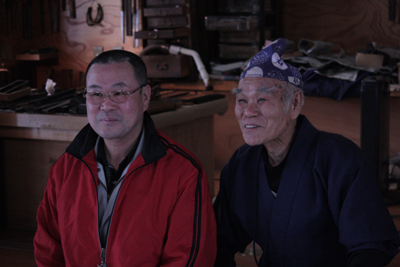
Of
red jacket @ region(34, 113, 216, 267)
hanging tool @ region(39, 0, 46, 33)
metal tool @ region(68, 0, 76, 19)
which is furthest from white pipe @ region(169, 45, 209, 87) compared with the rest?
red jacket @ region(34, 113, 216, 267)

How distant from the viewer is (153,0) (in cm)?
443

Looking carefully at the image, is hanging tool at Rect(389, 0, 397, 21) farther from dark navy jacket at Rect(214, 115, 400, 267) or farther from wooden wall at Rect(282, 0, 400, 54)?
dark navy jacket at Rect(214, 115, 400, 267)

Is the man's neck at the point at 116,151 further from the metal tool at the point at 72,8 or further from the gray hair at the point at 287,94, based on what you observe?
the metal tool at the point at 72,8

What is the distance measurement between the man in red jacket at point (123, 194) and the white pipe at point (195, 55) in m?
2.47

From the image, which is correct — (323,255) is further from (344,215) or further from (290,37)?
(290,37)

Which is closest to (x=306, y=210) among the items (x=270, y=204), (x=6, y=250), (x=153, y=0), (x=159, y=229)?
(x=270, y=204)

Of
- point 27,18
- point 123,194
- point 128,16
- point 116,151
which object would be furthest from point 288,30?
point 123,194

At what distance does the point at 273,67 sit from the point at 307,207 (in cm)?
47

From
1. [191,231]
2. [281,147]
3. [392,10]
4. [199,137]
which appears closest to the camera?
[191,231]

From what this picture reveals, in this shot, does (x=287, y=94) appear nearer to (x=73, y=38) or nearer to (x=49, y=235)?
(x=49, y=235)

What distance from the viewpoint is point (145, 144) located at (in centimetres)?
173

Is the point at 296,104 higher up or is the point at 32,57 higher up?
the point at 32,57

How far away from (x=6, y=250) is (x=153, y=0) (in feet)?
8.60

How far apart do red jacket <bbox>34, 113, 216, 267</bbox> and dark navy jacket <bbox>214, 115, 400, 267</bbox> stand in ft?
0.53
